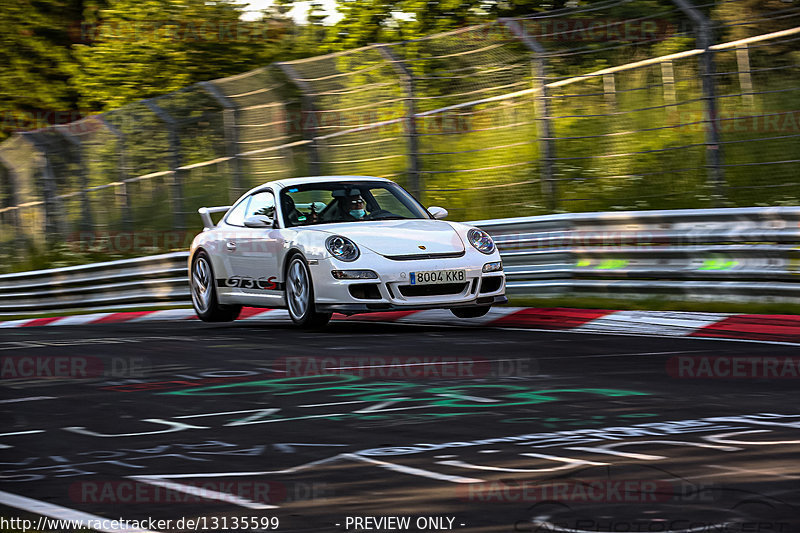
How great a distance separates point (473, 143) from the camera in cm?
1424

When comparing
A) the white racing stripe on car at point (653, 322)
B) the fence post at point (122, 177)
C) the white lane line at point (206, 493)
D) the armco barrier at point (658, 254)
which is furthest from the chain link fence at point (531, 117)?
the white lane line at point (206, 493)

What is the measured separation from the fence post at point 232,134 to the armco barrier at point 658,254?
427 centimetres

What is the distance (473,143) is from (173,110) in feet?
16.4

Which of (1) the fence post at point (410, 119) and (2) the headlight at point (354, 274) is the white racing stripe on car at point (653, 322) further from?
(1) the fence post at point (410, 119)

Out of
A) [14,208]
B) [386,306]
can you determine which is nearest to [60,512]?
[386,306]

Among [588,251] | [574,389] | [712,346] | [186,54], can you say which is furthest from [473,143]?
[186,54]

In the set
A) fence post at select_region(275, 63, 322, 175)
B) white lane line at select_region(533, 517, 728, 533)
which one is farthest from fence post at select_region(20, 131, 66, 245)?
white lane line at select_region(533, 517, 728, 533)

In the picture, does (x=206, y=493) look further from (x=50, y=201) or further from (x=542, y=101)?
(x=50, y=201)

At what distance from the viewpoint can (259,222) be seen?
11.5m

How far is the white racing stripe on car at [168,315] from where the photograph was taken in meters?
15.1

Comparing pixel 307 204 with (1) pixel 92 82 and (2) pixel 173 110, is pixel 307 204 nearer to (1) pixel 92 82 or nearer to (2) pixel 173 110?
(2) pixel 173 110

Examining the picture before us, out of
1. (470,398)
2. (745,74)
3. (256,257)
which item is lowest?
(470,398)

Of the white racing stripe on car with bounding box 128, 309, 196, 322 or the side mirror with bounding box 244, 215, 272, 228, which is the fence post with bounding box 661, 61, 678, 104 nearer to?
the side mirror with bounding box 244, 215, 272, 228

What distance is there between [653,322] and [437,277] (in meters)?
1.72
